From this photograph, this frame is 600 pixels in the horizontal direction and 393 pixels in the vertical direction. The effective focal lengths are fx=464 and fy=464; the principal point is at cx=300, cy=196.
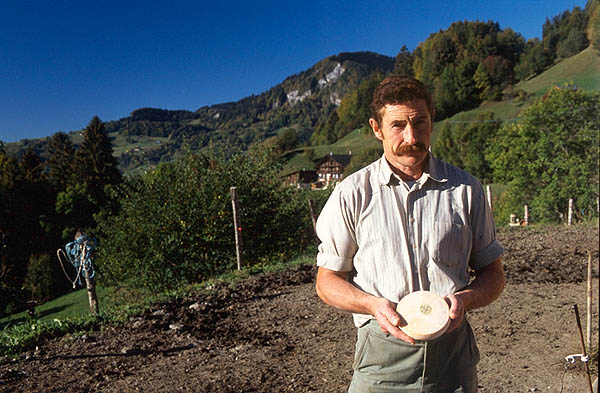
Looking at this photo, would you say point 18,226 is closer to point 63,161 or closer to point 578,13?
point 63,161

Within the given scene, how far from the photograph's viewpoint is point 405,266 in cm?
169

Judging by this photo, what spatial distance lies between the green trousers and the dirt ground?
2479 millimetres

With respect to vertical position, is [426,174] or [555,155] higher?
[426,174]

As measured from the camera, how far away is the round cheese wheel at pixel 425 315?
59.3 inches

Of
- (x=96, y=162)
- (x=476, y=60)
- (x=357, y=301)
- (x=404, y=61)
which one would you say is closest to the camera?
(x=357, y=301)

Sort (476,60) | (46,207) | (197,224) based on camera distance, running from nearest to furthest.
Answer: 1. (197,224)
2. (46,207)
3. (476,60)

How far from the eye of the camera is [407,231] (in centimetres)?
171

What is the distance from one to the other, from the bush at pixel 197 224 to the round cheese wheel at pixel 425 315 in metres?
9.92

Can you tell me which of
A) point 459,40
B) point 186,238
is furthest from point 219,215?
point 459,40

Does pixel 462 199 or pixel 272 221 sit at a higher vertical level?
pixel 462 199

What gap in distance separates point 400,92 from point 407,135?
0.16 metres

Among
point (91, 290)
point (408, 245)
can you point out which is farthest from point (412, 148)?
point (91, 290)

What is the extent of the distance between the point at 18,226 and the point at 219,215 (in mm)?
26643

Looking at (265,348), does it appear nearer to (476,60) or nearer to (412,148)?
(412,148)
